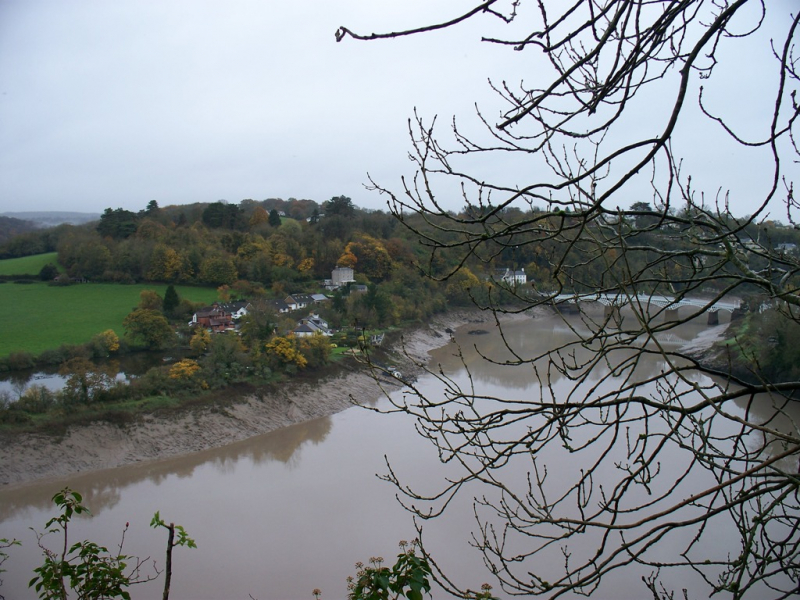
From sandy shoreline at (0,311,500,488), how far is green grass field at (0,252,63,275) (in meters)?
11.3

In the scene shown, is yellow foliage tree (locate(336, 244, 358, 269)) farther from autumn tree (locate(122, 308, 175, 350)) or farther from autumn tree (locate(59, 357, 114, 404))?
autumn tree (locate(59, 357, 114, 404))

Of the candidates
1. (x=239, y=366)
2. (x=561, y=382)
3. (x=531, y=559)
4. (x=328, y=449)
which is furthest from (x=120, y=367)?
(x=531, y=559)

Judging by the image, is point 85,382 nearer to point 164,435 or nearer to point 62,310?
point 164,435

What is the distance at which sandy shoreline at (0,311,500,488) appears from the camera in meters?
8.67

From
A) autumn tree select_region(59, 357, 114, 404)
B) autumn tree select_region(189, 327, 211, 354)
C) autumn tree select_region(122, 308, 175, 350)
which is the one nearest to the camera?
autumn tree select_region(59, 357, 114, 404)

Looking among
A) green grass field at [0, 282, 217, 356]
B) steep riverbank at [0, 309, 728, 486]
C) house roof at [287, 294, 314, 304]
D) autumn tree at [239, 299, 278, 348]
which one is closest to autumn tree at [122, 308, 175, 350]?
green grass field at [0, 282, 217, 356]

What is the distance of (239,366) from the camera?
11.7 metres

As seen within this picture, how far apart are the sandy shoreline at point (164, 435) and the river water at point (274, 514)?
0.29m

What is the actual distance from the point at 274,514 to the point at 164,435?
11.3 feet

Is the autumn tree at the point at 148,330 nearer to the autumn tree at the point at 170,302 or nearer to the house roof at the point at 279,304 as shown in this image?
the autumn tree at the point at 170,302

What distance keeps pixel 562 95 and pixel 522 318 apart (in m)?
21.0

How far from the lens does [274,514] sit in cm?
701

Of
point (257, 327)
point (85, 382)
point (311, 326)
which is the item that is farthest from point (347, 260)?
point (85, 382)

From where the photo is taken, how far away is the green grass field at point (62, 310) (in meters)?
13.5
